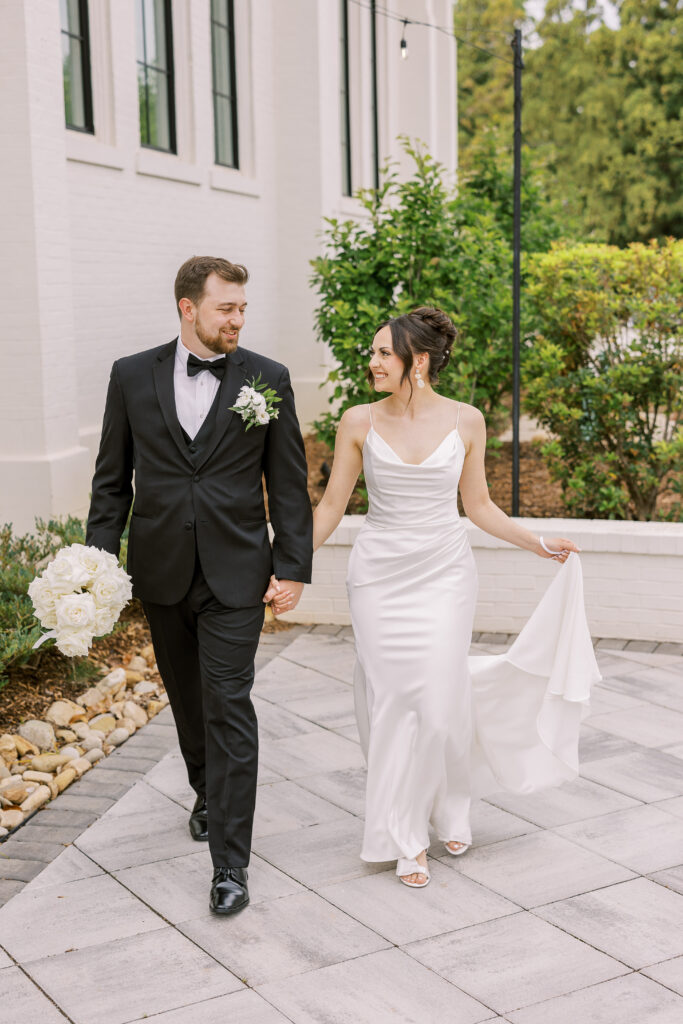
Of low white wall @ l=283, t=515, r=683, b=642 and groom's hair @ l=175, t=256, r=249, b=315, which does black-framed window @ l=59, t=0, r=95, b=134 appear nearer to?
low white wall @ l=283, t=515, r=683, b=642

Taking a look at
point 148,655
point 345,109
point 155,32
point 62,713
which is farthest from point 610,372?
point 345,109

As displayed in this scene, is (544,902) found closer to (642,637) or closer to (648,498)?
(642,637)

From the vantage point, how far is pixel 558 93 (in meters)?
Answer: 37.2

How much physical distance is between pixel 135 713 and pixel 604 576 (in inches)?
124

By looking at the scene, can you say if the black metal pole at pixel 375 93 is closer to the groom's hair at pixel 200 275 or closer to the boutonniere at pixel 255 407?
the groom's hair at pixel 200 275

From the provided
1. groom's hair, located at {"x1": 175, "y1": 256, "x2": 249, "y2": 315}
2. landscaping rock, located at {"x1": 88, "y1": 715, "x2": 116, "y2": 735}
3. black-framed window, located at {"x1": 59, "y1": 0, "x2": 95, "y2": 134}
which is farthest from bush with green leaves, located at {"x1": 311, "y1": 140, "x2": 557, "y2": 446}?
groom's hair, located at {"x1": 175, "y1": 256, "x2": 249, "y2": 315}

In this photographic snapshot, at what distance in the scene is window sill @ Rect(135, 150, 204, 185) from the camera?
10.5 metres

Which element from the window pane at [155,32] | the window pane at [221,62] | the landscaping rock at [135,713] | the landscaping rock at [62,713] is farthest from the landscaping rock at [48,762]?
the window pane at [221,62]

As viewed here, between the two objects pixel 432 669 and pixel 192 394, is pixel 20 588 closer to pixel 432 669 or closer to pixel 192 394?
pixel 192 394

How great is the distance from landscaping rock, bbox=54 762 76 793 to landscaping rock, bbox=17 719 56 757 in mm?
317

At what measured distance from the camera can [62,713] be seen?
19.8 feet

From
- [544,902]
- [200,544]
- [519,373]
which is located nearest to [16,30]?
[519,373]

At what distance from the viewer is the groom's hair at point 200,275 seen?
4051mm

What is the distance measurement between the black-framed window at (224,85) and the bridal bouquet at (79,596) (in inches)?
370
